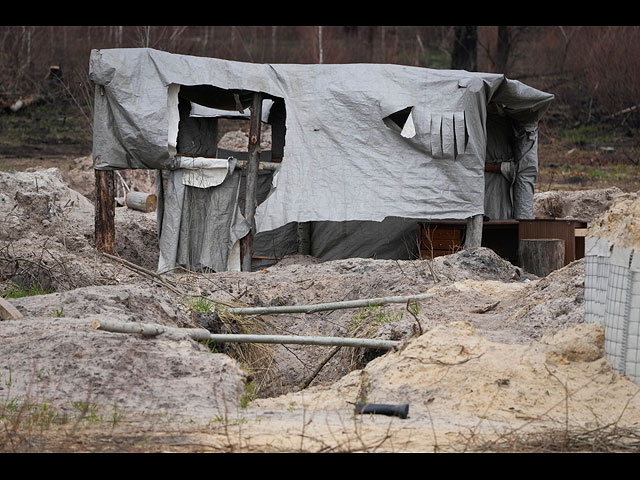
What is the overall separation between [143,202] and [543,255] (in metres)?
8.25

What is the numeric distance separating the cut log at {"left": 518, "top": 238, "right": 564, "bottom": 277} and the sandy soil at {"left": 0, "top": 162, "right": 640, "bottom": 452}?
274 centimetres

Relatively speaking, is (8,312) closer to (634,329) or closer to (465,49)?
(634,329)

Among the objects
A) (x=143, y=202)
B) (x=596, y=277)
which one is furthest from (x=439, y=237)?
(x=596, y=277)

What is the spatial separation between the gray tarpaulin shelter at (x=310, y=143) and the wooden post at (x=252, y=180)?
161 millimetres

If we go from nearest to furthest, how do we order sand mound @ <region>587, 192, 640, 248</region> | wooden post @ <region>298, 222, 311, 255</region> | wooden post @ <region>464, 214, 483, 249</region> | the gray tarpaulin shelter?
sand mound @ <region>587, 192, 640, 248</region>, the gray tarpaulin shelter, wooden post @ <region>464, 214, 483, 249</region>, wooden post @ <region>298, 222, 311, 255</region>

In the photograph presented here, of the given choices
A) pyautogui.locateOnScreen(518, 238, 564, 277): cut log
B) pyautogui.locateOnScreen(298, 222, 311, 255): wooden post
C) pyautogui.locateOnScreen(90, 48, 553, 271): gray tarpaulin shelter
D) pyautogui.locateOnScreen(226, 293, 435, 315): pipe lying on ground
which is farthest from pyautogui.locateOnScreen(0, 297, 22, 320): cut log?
pyautogui.locateOnScreen(298, 222, 311, 255): wooden post

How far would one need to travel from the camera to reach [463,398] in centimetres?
613

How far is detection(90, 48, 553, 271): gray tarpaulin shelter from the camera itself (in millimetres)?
12539

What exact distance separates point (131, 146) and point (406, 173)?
148 inches

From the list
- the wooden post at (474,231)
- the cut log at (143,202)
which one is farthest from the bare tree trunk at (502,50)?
the wooden post at (474,231)

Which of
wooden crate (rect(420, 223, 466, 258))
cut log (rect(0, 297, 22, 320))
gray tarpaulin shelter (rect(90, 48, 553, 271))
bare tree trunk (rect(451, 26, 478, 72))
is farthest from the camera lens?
bare tree trunk (rect(451, 26, 478, 72))

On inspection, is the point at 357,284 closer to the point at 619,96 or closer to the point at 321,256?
the point at 321,256

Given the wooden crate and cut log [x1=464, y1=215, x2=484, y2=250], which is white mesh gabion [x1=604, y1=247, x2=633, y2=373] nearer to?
cut log [x1=464, y1=215, x2=484, y2=250]

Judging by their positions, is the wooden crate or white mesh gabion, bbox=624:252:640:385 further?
the wooden crate
